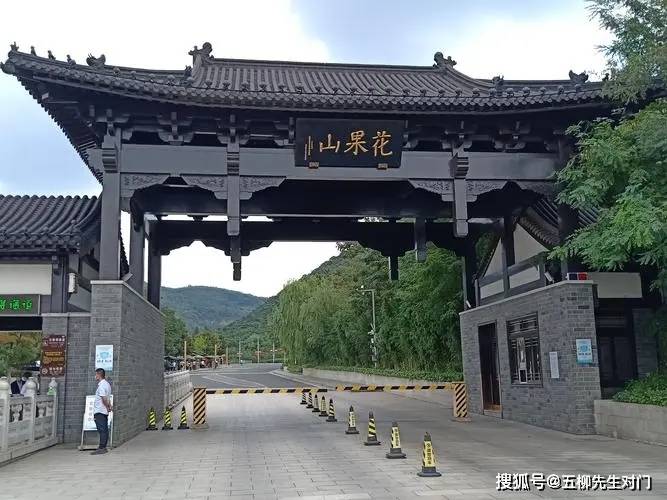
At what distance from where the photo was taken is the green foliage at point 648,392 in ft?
34.9

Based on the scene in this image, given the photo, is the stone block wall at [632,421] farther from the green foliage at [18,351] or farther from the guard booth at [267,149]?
the green foliage at [18,351]

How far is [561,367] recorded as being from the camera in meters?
12.6

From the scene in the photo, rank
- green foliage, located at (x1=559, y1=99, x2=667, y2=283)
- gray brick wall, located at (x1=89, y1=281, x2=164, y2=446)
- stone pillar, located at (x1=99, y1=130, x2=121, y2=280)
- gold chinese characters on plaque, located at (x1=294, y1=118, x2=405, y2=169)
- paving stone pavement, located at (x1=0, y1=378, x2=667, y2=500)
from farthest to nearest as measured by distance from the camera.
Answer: gold chinese characters on plaque, located at (x1=294, y1=118, x2=405, y2=169) → stone pillar, located at (x1=99, y1=130, x2=121, y2=280) → gray brick wall, located at (x1=89, y1=281, x2=164, y2=446) → green foliage, located at (x1=559, y1=99, x2=667, y2=283) → paving stone pavement, located at (x1=0, y1=378, x2=667, y2=500)

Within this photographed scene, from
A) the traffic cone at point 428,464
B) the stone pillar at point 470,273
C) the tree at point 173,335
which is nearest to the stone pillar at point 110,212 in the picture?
the traffic cone at point 428,464

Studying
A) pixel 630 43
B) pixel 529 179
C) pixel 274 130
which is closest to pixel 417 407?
pixel 529 179

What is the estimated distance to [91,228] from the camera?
42.0ft

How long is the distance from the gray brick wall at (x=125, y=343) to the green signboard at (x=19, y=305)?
4.81 feet

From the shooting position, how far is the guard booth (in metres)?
11.5

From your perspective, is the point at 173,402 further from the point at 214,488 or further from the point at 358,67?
the point at 214,488

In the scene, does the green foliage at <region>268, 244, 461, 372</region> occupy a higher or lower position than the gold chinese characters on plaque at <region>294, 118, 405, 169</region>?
lower

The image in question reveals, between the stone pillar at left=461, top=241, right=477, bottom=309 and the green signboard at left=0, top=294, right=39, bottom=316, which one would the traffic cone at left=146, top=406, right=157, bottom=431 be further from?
the stone pillar at left=461, top=241, right=477, bottom=309

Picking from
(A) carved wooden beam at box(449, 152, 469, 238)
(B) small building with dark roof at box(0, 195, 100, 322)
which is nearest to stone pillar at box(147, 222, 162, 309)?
(B) small building with dark roof at box(0, 195, 100, 322)

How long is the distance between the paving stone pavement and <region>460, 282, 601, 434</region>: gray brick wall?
16.9 inches

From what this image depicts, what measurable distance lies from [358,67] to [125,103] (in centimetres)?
776
